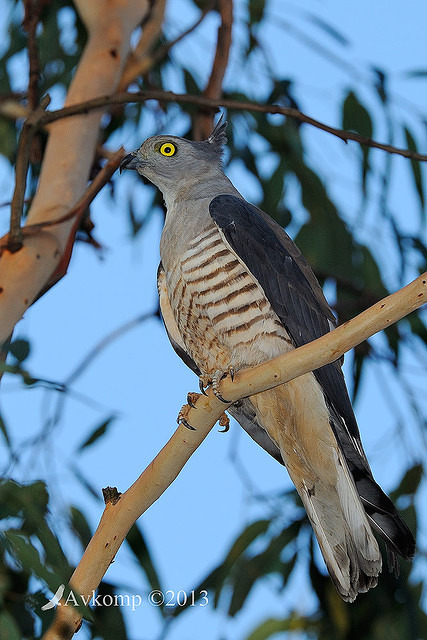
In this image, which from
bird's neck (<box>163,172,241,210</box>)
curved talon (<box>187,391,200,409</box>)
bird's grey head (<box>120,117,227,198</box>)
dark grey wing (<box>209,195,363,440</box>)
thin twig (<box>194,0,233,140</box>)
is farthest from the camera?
thin twig (<box>194,0,233,140</box>)

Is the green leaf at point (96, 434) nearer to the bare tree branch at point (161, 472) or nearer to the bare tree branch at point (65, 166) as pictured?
the bare tree branch at point (65, 166)

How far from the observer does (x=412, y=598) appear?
339 cm

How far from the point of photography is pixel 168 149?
3.14 m

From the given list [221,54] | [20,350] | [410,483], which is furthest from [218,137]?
[410,483]

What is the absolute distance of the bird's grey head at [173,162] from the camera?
3096mm

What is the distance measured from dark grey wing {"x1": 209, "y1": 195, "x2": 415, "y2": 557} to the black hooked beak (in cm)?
53

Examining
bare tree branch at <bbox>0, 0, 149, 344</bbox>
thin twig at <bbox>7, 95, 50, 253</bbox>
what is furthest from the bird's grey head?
thin twig at <bbox>7, 95, 50, 253</bbox>

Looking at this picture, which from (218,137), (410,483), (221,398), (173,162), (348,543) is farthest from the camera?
(410,483)

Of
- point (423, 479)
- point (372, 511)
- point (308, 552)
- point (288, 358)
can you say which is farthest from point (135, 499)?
point (423, 479)

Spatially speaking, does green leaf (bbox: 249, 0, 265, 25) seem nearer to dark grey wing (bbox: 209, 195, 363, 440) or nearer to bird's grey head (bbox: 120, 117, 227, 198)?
bird's grey head (bbox: 120, 117, 227, 198)

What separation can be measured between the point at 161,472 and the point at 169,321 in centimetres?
94

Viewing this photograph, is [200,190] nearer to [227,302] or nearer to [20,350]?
[227,302]

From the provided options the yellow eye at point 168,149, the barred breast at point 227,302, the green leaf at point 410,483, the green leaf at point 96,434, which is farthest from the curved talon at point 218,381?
the green leaf at point 410,483

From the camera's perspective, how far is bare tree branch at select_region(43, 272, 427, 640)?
1.86 meters
